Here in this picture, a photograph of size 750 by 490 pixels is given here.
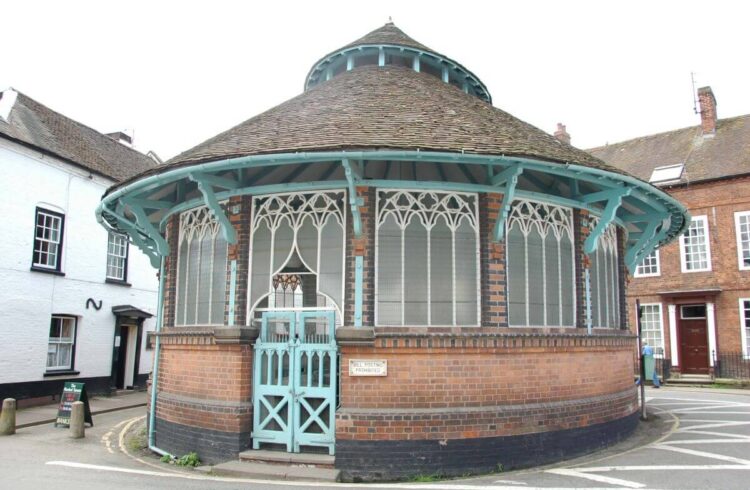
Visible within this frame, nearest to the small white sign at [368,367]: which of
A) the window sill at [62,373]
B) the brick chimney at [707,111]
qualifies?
the window sill at [62,373]

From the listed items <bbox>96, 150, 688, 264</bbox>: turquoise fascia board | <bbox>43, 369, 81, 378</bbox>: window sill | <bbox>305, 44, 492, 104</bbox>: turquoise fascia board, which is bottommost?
<bbox>43, 369, 81, 378</bbox>: window sill

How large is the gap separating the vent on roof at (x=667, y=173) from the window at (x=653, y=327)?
534 cm

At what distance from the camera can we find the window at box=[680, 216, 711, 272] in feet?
75.2

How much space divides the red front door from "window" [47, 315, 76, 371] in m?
22.4

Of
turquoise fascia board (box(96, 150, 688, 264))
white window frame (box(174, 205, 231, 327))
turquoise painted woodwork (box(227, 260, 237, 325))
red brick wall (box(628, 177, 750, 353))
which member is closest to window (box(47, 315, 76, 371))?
turquoise fascia board (box(96, 150, 688, 264))

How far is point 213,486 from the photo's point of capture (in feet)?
23.4

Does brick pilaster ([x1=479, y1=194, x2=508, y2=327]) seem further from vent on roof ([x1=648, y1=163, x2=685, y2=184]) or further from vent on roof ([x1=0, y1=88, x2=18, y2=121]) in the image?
vent on roof ([x1=648, y1=163, x2=685, y2=184])

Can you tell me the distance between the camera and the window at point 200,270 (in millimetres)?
9281

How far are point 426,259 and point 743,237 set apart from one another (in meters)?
19.1

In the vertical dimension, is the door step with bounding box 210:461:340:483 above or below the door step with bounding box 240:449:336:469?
below

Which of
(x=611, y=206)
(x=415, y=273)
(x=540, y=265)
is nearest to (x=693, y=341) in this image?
(x=611, y=206)

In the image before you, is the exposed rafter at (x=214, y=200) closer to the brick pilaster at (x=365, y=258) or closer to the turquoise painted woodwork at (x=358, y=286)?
the brick pilaster at (x=365, y=258)

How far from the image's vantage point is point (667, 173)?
2467 centimetres

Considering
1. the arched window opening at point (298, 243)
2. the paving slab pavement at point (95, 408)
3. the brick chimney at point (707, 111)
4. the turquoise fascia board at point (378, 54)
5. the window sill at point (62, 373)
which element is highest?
the brick chimney at point (707, 111)
